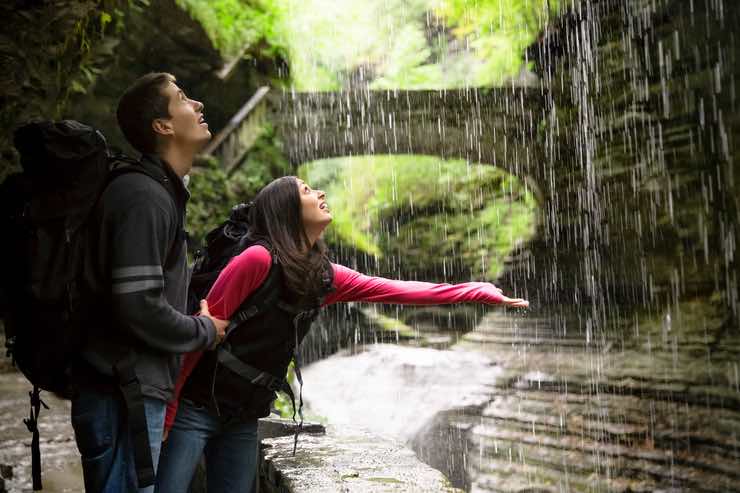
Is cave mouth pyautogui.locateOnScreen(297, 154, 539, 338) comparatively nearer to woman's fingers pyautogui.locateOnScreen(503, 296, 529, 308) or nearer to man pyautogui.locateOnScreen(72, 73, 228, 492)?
woman's fingers pyautogui.locateOnScreen(503, 296, 529, 308)

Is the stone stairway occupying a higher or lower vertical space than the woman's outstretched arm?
lower

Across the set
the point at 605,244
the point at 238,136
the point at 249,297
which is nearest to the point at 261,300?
the point at 249,297

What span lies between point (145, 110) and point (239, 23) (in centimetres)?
1198

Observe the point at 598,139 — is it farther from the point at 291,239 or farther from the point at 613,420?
the point at 291,239

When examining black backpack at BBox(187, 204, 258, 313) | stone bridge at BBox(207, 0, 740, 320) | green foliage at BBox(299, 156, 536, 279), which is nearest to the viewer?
black backpack at BBox(187, 204, 258, 313)

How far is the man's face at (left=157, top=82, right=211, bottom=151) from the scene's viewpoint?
1.95 metres

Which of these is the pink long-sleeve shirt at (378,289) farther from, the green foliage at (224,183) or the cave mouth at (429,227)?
the cave mouth at (429,227)

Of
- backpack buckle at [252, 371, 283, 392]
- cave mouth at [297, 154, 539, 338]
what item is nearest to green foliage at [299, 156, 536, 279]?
cave mouth at [297, 154, 539, 338]

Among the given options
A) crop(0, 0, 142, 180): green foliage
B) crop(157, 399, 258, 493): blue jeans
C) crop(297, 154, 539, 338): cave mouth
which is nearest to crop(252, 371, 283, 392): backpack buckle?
crop(157, 399, 258, 493): blue jeans

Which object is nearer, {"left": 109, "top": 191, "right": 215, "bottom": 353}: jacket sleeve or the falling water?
{"left": 109, "top": 191, "right": 215, "bottom": 353}: jacket sleeve

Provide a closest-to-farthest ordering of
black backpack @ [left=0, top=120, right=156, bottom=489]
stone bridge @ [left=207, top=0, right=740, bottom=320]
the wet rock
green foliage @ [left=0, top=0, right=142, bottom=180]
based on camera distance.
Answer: black backpack @ [left=0, top=120, right=156, bottom=489] < the wet rock < green foliage @ [left=0, top=0, right=142, bottom=180] < stone bridge @ [left=207, top=0, right=740, bottom=320]

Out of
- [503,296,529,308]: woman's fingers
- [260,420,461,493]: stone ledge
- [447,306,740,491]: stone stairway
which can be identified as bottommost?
[447,306,740,491]: stone stairway

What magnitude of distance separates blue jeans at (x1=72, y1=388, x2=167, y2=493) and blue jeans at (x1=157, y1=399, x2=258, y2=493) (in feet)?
1.15

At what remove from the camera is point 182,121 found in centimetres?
196
